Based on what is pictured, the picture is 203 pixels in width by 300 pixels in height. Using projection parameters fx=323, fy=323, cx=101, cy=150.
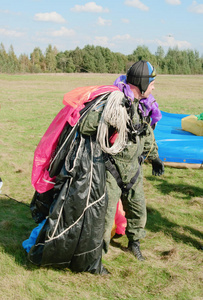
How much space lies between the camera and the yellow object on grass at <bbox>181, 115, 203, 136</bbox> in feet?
24.8

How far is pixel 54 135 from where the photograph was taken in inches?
109

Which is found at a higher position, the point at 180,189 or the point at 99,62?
the point at 99,62

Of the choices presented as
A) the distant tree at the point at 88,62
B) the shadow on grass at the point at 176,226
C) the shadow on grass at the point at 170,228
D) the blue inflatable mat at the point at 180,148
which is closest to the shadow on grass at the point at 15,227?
the shadow on grass at the point at 176,226

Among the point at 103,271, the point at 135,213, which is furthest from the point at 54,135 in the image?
the point at 103,271

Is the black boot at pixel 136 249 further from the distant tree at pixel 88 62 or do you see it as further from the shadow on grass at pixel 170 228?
the distant tree at pixel 88 62

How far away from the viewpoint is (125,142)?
2705mm

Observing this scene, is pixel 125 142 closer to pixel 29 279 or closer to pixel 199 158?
pixel 29 279

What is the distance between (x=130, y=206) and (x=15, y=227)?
59.2 inches

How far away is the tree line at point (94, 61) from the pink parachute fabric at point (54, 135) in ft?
171

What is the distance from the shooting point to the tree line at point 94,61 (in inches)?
2189

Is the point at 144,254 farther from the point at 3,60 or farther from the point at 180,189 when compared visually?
the point at 3,60

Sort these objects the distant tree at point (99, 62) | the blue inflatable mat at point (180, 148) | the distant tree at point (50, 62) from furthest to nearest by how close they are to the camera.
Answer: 1. the distant tree at point (50, 62)
2. the distant tree at point (99, 62)
3. the blue inflatable mat at point (180, 148)

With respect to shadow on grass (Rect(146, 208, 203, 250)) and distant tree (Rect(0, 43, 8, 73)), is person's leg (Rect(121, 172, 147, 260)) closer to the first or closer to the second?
shadow on grass (Rect(146, 208, 203, 250))

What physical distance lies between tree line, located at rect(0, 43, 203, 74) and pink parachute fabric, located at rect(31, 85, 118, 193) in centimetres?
5210
